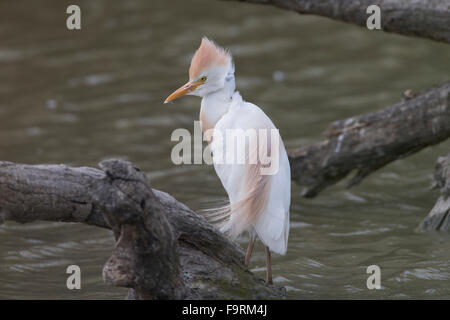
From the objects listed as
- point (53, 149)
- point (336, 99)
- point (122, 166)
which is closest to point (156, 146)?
point (53, 149)

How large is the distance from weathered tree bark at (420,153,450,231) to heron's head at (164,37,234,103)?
1899 mm

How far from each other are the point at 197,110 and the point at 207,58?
15.8 feet

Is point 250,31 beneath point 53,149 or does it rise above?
above

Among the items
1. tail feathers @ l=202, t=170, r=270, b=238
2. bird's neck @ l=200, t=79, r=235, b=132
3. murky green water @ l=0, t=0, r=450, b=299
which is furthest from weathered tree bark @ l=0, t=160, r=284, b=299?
murky green water @ l=0, t=0, r=450, b=299

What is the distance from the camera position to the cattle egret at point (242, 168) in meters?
4.08

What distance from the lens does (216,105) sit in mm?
4484

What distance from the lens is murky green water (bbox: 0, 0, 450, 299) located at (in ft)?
17.5

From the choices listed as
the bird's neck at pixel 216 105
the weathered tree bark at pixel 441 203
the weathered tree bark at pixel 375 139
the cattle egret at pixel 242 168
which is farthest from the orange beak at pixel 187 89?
the weathered tree bark at pixel 441 203

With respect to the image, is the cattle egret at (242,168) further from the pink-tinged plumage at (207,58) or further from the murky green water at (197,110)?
the murky green water at (197,110)

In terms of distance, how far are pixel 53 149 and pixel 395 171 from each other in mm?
3502

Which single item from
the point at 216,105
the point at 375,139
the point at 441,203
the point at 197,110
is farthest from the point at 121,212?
the point at 197,110

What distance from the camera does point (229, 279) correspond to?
4039mm

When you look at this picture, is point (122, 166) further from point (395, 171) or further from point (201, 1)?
point (201, 1)

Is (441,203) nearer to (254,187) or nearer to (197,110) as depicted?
(254,187)
